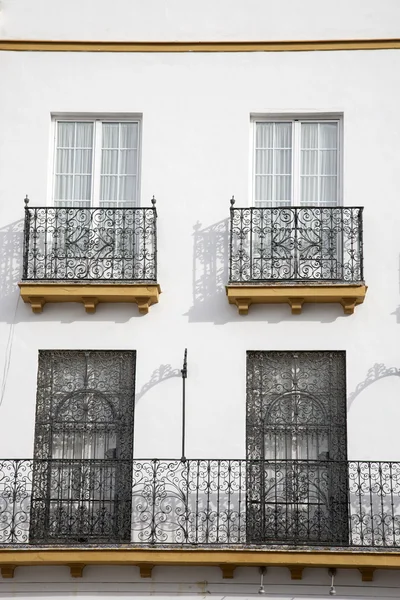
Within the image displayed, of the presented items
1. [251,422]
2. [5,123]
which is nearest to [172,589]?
[251,422]

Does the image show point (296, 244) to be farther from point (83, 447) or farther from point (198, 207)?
point (83, 447)

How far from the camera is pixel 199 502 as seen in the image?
20.3m

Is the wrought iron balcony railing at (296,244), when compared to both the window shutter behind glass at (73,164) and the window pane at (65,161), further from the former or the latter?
the window pane at (65,161)

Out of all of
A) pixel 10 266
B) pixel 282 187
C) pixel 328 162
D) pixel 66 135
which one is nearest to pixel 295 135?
pixel 328 162

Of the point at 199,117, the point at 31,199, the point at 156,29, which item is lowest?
the point at 31,199

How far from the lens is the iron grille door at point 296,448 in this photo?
2030cm

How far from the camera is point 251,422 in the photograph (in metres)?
20.8

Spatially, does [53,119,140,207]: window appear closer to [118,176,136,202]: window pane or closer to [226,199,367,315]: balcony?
[118,176,136,202]: window pane

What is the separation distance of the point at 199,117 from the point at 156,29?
63.0 inches

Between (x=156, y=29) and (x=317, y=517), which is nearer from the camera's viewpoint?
(x=317, y=517)

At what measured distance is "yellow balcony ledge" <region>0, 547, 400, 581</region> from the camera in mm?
19438

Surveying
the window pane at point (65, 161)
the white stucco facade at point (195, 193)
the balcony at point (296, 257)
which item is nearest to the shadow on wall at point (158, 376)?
the white stucco facade at point (195, 193)

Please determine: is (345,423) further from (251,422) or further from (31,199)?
(31,199)

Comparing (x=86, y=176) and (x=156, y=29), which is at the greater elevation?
(x=156, y=29)
